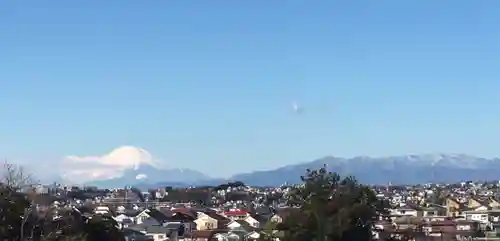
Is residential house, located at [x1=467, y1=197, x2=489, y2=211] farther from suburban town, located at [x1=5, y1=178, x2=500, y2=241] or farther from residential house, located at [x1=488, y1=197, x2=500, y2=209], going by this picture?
residential house, located at [x1=488, y1=197, x2=500, y2=209]

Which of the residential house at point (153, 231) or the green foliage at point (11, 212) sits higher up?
the green foliage at point (11, 212)

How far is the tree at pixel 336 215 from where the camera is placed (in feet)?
112

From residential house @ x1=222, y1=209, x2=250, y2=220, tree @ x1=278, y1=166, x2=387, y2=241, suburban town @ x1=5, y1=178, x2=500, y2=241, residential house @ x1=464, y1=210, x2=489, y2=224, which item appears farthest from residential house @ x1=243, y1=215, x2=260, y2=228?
tree @ x1=278, y1=166, x2=387, y2=241

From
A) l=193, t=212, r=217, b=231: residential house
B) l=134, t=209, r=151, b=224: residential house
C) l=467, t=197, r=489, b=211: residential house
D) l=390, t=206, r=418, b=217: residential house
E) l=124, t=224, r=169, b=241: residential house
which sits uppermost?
l=467, t=197, r=489, b=211: residential house

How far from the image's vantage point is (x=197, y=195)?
97375 millimetres

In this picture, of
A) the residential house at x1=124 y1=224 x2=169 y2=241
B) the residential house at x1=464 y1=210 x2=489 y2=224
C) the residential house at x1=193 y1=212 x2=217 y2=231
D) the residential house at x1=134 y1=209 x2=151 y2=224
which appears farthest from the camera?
the residential house at x1=134 y1=209 x2=151 y2=224

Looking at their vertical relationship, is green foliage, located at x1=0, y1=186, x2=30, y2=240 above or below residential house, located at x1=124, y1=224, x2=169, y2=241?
above

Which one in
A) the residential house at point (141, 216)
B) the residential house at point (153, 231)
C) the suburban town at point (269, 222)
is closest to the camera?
the suburban town at point (269, 222)

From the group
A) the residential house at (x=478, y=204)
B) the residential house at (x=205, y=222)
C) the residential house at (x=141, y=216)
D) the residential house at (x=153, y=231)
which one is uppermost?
the residential house at (x=478, y=204)

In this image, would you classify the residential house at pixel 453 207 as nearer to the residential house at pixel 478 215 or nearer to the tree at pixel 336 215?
the residential house at pixel 478 215

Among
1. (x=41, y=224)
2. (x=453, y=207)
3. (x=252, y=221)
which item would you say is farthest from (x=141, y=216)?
(x=41, y=224)

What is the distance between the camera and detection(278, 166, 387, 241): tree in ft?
112

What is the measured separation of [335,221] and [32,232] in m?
11.5

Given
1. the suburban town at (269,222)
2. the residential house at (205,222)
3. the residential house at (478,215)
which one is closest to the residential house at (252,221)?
the suburban town at (269,222)
